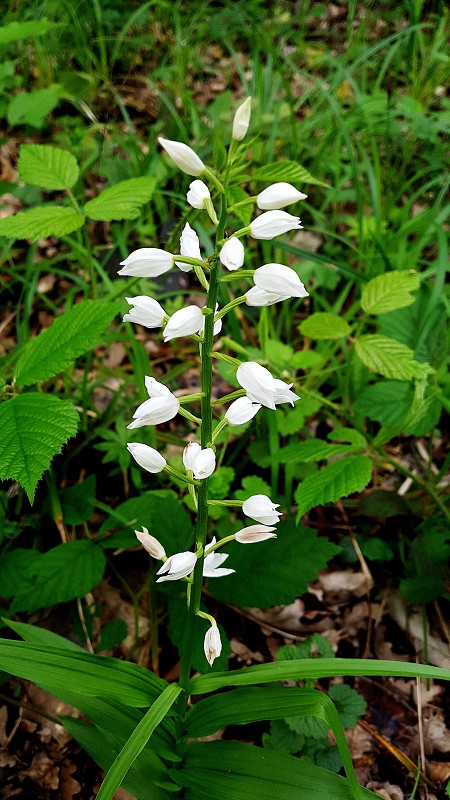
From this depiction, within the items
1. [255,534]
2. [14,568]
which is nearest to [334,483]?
[255,534]

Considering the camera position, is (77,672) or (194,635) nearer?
(77,672)

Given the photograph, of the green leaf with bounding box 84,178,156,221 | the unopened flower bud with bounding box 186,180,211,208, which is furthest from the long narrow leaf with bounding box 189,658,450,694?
the green leaf with bounding box 84,178,156,221

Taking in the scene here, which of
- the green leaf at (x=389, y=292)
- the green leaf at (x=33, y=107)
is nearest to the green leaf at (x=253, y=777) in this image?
the green leaf at (x=389, y=292)

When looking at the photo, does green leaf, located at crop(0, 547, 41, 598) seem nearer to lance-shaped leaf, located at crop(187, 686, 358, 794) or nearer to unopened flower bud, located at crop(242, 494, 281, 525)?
lance-shaped leaf, located at crop(187, 686, 358, 794)

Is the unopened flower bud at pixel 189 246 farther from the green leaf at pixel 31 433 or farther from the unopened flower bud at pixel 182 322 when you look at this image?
the green leaf at pixel 31 433

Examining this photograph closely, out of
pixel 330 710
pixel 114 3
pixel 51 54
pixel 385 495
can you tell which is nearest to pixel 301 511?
pixel 330 710

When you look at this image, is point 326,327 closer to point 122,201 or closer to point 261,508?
point 122,201
